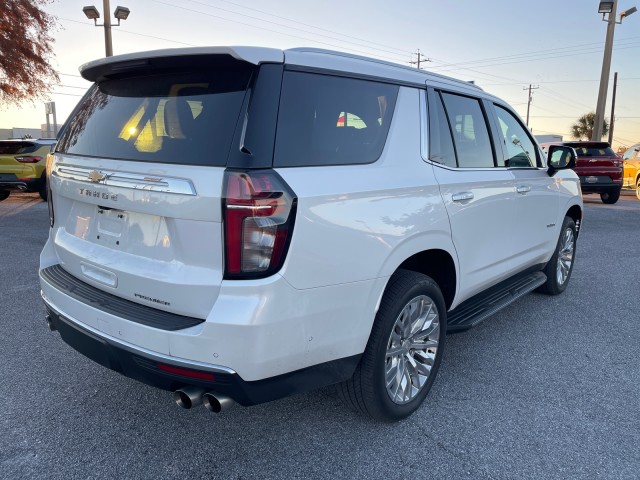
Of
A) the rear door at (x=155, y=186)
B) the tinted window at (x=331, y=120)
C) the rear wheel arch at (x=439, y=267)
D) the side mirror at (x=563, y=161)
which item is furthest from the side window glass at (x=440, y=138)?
the side mirror at (x=563, y=161)

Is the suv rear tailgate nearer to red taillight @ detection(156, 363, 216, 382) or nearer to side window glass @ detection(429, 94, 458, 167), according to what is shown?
red taillight @ detection(156, 363, 216, 382)

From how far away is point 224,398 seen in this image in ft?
6.98

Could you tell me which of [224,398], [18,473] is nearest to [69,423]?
[18,473]

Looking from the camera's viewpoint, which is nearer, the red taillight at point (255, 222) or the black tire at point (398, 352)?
the red taillight at point (255, 222)

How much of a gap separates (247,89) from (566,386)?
2716 millimetres

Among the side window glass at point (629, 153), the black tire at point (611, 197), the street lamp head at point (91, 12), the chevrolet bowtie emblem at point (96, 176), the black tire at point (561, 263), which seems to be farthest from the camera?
the side window glass at point (629, 153)

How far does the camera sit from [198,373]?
2.06 meters

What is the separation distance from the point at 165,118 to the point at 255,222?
78 cm

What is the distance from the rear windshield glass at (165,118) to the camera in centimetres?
212

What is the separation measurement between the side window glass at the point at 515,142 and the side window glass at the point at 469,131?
30 cm

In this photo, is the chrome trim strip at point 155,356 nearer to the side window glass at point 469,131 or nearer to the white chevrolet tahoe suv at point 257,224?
the white chevrolet tahoe suv at point 257,224

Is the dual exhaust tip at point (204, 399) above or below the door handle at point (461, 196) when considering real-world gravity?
below

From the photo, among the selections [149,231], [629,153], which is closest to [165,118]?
[149,231]

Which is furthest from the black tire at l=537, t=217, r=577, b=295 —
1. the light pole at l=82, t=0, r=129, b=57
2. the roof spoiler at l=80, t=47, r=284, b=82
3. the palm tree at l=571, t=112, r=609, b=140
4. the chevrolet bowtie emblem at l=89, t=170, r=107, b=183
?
the palm tree at l=571, t=112, r=609, b=140
